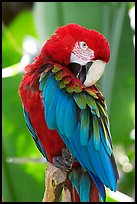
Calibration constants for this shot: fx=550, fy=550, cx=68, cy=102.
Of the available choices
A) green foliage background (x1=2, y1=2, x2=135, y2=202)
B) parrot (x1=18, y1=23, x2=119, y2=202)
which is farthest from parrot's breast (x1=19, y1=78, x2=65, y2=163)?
green foliage background (x1=2, y1=2, x2=135, y2=202)

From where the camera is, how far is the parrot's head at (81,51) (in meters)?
0.72

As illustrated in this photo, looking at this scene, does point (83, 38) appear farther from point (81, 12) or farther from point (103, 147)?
point (81, 12)

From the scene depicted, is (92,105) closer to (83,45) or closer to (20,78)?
(83,45)

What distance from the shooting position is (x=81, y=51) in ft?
2.38

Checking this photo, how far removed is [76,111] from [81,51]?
0.26ft

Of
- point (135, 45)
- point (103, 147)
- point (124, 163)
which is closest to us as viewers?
point (103, 147)

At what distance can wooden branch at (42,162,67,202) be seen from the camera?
29.0 inches

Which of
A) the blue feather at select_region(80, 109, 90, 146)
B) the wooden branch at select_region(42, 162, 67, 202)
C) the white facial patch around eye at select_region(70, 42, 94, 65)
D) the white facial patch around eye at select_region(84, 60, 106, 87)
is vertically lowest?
the wooden branch at select_region(42, 162, 67, 202)

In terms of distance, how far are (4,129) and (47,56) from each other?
25.4 inches

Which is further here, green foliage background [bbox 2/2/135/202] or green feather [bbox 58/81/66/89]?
green foliage background [bbox 2/2/135/202]

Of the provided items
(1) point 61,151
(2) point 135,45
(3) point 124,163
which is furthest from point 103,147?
(3) point 124,163

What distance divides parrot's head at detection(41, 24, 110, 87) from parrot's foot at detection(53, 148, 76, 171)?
10 centimetres

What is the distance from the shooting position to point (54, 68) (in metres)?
0.75

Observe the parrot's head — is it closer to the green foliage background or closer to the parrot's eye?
the parrot's eye
